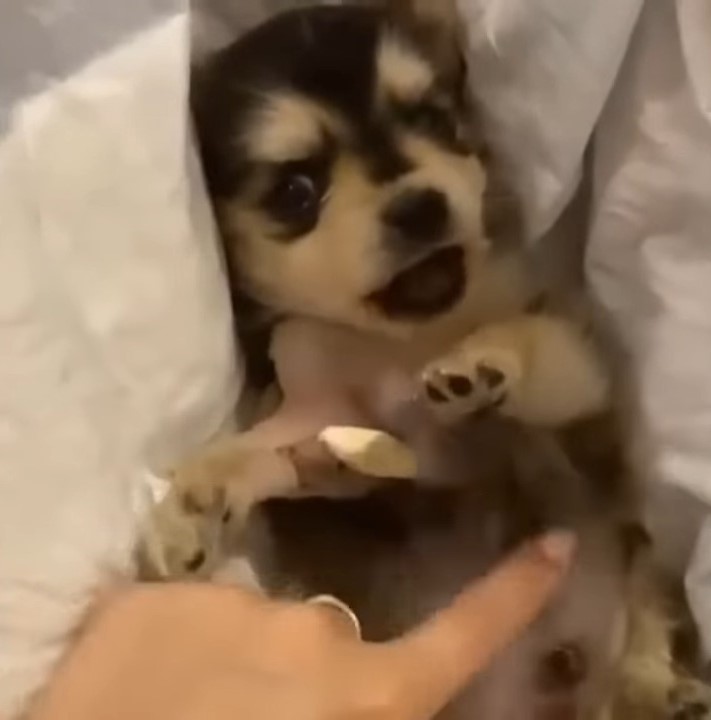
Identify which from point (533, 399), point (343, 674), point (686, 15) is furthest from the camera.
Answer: point (533, 399)

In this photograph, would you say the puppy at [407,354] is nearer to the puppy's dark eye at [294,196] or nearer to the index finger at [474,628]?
the puppy's dark eye at [294,196]

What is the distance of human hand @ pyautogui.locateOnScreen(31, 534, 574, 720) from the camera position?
89cm

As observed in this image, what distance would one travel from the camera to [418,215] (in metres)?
1.13

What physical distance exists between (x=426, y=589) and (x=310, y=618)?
28 centimetres

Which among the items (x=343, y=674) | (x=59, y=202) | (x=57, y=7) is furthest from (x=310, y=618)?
(x=57, y=7)

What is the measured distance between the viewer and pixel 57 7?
96 cm

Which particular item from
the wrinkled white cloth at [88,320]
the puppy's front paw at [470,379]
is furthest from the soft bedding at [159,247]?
the puppy's front paw at [470,379]

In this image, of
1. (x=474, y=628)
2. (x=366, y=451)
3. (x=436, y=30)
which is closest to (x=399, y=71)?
(x=436, y=30)

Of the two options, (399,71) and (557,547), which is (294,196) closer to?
(399,71)

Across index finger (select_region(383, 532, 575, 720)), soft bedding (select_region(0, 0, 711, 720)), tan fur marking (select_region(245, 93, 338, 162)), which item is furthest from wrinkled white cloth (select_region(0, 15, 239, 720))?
index finger (select_region(383, 532, 575, 720))

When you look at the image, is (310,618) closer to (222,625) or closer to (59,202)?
(222,625)

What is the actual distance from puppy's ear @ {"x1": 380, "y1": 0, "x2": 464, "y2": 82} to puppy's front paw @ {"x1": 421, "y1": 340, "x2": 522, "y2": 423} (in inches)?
9.3

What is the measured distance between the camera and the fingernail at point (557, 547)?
1.06 metres

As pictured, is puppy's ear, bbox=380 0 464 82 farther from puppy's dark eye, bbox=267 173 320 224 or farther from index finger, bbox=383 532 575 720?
index finger, bbox=383 532 575 720
